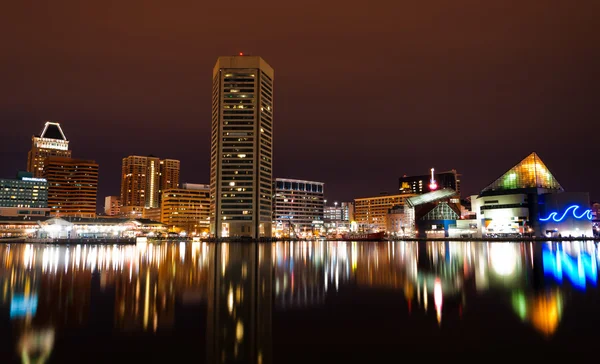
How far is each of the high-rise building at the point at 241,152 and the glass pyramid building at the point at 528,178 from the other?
8134 cm

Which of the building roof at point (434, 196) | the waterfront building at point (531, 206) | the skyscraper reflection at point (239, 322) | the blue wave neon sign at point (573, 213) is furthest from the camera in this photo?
the building roof at point (434, 196)

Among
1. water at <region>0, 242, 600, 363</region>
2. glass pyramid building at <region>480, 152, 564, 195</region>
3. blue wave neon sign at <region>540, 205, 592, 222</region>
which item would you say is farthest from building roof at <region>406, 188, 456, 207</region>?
water at <region>0, 242, 600, 363</region>

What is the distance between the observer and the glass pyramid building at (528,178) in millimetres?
146000

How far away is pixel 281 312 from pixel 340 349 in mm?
5183

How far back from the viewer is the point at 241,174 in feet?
502

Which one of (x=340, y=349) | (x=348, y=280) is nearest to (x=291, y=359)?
Result: (x=340, y=349)

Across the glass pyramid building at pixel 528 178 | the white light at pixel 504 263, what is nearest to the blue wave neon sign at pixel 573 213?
the glass pyramid building at pixel 528 178

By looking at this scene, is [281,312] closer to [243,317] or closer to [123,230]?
[243,317]

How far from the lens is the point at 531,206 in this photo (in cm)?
14050

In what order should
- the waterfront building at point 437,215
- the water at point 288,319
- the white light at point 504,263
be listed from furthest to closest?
the waterfront building at point 437,215 < the white light at point 504,263 < the water at point 288,319

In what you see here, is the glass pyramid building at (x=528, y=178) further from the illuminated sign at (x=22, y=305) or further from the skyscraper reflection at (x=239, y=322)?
the illuminated sign at (x=22, y=305)

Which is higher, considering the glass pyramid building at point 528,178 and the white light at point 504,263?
the glass pyramid building at point 528,178

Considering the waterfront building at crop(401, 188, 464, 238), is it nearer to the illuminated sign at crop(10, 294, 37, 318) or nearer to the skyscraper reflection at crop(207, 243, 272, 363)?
the skyscraper reflection at crop(207, 243, 272, 363)

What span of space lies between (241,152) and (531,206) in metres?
99.1
